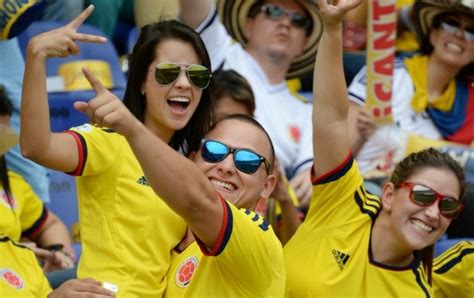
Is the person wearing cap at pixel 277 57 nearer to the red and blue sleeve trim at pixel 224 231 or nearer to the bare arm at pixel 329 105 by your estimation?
the bare arm at pixel 329 105

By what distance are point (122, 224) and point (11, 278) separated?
33.3 inches

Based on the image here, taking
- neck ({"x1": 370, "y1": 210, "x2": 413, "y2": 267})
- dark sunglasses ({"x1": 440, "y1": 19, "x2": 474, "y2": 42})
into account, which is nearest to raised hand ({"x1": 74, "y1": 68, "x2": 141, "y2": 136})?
neck ({"x1": 370, "y1": 210, "x2": 413, "y2": 267})

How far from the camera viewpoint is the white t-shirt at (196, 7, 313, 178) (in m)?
5.34

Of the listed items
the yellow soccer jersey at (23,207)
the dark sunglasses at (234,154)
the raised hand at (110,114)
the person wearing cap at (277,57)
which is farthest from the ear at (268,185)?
the person wearing cap at (277,57)

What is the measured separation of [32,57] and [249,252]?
80 cm

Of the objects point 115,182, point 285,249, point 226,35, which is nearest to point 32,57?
point 115,182

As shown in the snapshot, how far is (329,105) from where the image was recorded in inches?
147

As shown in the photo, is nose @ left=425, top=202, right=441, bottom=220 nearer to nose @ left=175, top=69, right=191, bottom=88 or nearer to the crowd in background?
the crowd in background

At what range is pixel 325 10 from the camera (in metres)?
3.53

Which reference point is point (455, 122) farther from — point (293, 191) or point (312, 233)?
point (312, 233)

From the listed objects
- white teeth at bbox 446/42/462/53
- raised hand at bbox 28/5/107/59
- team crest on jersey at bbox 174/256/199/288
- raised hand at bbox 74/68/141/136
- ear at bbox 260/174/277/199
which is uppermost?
raised hand at bbox 74/68/141/136

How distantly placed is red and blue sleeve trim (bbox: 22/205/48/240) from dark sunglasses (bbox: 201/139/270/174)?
1.64 m

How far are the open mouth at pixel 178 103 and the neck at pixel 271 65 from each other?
2.15 meters

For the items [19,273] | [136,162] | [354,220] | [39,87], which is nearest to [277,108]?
[354,220]
